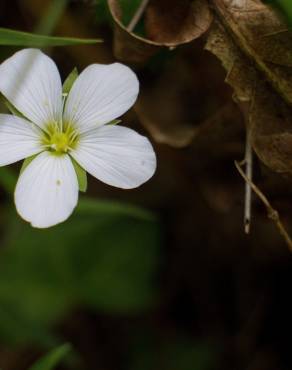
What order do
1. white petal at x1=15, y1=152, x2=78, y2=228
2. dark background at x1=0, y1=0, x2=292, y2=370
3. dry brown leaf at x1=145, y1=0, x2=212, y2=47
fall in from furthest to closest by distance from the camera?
dark background at x1=0, y1=0, x2=292, y2=370 → dry brown leaf at x1=145, y1=0, x2=212, y2=47 → white petal at x1=15, y1=152, x2=78, y2=228

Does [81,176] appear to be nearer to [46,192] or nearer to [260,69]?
[46,192]

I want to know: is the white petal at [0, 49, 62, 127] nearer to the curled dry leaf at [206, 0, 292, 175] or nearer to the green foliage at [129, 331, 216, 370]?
the curled dry leaf at [206, 0, 292, 175]

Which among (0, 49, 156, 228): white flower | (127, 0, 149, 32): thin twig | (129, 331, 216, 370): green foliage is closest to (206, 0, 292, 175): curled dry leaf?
(127, 0, 149, 32): thin twig

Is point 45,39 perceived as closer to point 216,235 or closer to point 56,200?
point 56,200

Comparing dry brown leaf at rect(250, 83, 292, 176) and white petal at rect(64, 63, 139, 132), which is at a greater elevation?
white petal at rect(64, 63, 139, 132)

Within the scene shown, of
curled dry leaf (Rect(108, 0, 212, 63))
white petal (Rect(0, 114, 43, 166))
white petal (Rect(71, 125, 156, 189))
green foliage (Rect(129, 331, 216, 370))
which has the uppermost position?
curled dry leaf (Rect(108, 0, 212, 63))

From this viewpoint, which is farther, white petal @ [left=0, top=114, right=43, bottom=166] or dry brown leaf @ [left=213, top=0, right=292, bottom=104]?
dry brown leaf @ [left=213, top=0, right=292, bottom=104]

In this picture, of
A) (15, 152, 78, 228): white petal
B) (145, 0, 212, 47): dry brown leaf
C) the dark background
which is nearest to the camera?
(15, 152, 78, 228): white petal

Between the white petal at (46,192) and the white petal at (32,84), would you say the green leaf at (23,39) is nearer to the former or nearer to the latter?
the white petal at (32,84)

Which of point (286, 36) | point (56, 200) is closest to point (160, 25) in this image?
point (286, 36)
